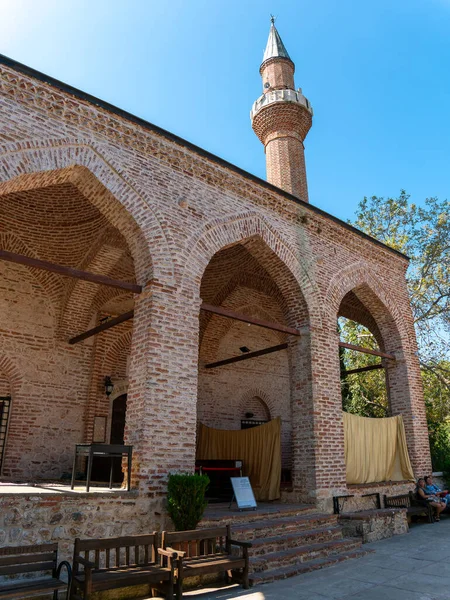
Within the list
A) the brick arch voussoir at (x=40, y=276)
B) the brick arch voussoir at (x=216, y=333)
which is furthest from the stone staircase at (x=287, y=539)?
the brick arch voussoir at (x=40, y=276)

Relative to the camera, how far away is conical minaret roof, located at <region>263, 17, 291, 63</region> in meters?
17.7

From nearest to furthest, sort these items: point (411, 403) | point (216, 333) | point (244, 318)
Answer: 1. point (244, 318)
2. point (411, 403)
3. point (216, 333)

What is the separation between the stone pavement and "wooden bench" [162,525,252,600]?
0.24 metres

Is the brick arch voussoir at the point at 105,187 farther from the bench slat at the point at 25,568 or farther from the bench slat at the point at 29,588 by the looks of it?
the bench slat at the point at 29,588

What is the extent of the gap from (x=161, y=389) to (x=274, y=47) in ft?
54.0

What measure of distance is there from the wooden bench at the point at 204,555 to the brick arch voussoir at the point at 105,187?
3370 millimetres

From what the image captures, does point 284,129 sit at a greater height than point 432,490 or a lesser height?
greater

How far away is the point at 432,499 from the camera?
926 centimetres

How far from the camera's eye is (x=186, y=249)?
707cm

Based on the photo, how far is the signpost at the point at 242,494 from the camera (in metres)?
6.77

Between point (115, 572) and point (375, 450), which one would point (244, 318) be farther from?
point (115, 572)

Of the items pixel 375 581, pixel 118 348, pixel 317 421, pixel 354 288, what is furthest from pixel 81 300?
pixel 375 581

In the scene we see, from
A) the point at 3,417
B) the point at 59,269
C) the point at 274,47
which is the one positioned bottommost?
the point at 3,417

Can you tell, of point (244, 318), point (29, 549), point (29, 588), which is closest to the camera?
point (29, 588)
